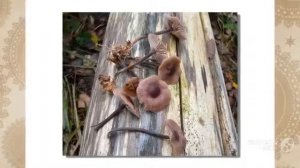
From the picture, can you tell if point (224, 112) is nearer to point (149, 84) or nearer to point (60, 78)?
point (149, 84)

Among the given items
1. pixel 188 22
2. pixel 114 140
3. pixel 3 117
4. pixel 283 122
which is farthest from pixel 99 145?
pixel 283 122

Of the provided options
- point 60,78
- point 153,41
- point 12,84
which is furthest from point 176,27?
point 12,84

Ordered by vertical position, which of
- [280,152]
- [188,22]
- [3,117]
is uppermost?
[188,22]

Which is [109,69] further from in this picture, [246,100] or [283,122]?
[283,122]

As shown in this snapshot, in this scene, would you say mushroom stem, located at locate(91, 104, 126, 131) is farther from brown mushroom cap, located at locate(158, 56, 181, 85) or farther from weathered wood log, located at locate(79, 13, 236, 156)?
brown mushroom cap, located at locate(158, 56, 181, 85)

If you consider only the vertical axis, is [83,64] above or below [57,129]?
above

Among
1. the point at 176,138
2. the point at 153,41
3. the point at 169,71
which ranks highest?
the point at 153,41

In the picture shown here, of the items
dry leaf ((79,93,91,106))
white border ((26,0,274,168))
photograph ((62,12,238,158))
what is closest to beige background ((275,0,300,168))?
white border ((26,0,274,168))
